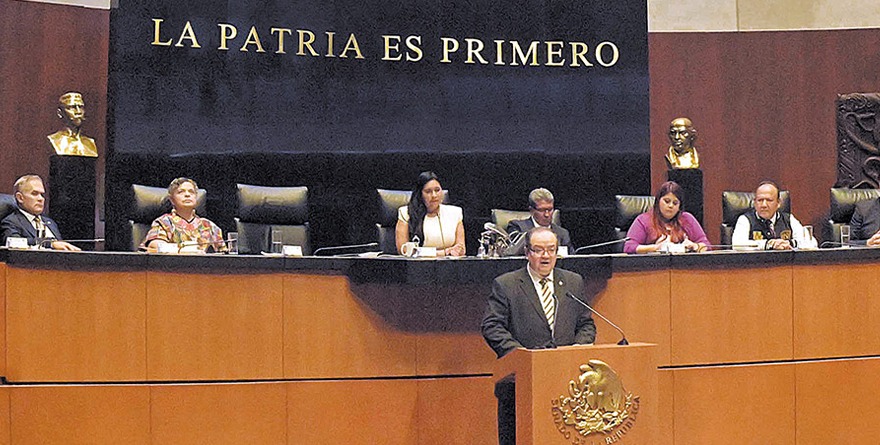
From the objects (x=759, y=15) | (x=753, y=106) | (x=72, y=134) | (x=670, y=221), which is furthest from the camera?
(x=759, y=15)

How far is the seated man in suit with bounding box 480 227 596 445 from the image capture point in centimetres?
494

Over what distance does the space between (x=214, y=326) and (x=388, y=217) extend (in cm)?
199

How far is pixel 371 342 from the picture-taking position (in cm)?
522

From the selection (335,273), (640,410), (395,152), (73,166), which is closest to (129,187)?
(73,166)

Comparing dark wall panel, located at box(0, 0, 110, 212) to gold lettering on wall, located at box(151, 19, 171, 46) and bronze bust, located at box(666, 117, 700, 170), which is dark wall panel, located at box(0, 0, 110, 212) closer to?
gold lettering on wall, located at box(151, 19, 171, 46)

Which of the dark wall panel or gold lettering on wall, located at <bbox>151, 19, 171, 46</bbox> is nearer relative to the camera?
gold lettering on wall, located at <bbox>151, 19, 171, 46</bbox>

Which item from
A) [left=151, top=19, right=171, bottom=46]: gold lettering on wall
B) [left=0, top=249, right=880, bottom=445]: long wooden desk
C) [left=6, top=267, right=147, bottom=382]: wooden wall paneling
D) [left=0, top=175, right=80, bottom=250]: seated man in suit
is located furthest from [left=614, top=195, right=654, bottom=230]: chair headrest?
[left=6, top=267, right=147, bottom=382]: wooden wall paneling

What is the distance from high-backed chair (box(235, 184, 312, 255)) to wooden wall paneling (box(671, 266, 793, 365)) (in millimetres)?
2151

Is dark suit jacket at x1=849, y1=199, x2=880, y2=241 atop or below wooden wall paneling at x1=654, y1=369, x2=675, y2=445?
atop

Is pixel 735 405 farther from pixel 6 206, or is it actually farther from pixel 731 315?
pixel 6 206

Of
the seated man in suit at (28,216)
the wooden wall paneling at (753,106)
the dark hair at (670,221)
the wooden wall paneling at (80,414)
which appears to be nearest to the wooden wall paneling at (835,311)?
the dark hair at (670,221)

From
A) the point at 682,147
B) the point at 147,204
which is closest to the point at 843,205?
the point at 682,147

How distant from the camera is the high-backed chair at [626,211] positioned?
Result: 23.7ft

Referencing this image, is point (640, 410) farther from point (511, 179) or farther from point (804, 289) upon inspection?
point (511, 179)
